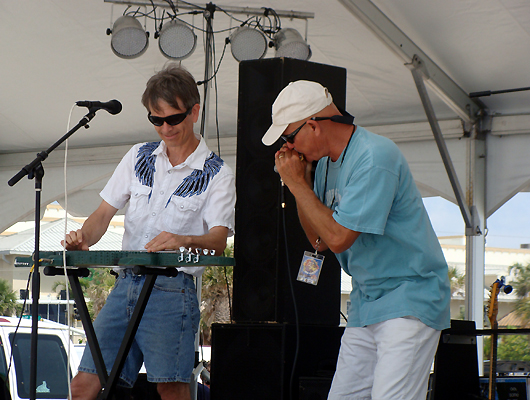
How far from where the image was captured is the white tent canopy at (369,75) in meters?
4.74

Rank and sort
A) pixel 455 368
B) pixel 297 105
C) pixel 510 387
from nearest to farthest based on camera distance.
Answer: pixel 297 105
pixel 455 368
pixel 510 387

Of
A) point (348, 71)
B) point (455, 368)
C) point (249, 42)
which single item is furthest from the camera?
point (348, 71)

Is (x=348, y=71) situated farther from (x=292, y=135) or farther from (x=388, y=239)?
(x=388, y=239)

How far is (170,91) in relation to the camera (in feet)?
6.88

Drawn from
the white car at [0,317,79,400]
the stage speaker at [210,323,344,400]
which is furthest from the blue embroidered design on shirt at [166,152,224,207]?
the white car at [0,317,79,400]

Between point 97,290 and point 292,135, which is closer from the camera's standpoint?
point 292,135

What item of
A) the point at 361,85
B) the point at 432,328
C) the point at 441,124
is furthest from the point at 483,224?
the point at 432,328

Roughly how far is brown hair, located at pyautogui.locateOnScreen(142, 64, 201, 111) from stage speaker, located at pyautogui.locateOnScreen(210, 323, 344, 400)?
3.89 feet

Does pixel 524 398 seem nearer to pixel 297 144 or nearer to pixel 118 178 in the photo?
pixel 297 144

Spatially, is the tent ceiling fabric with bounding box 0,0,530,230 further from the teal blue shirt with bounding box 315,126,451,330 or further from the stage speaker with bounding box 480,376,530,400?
the teal blue shirt with bounding box 315,126,451,330

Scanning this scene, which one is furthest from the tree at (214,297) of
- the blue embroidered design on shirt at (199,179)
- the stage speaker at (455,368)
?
the blue embroidered design on shirt at (199,179)

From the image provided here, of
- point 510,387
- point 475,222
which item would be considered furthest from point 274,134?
point 475,222

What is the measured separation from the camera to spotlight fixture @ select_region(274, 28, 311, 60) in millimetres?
4477

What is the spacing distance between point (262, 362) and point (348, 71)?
12.1 ft
